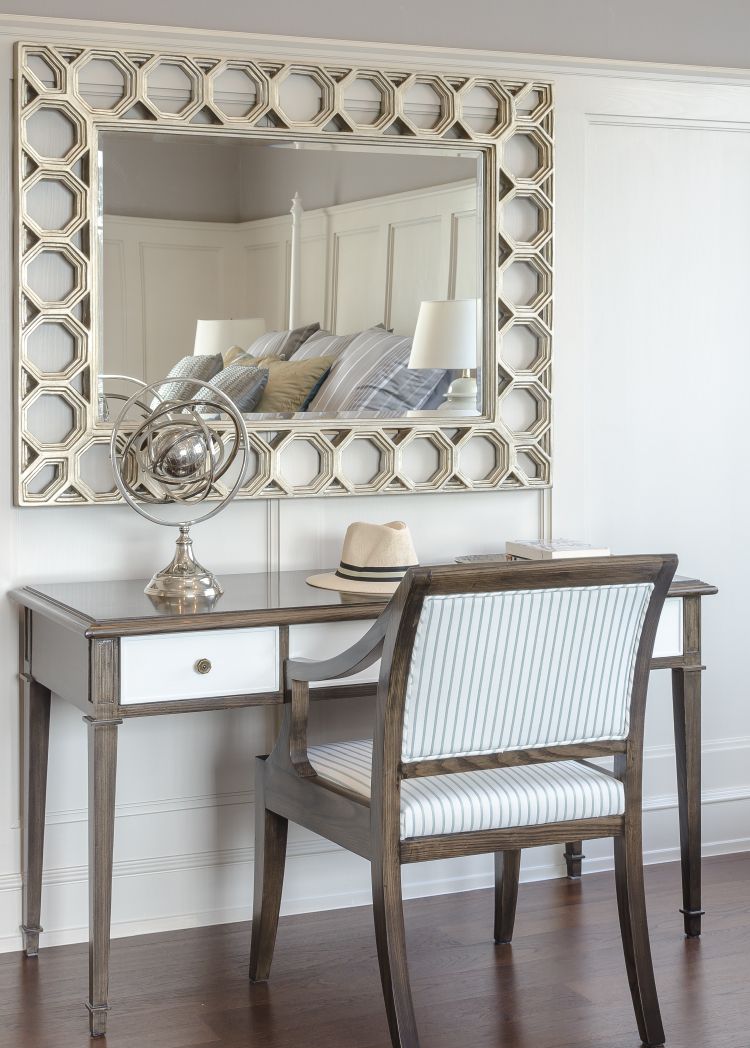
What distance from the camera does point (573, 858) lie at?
3350 mm

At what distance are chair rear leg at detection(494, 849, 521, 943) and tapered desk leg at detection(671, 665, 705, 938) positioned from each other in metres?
0.41

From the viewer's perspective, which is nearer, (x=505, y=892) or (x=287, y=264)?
(x=505, y=892)

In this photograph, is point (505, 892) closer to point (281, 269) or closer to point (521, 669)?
point (521, 669)

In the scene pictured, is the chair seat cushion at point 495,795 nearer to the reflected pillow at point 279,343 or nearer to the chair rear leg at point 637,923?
the chair rear leg at point 637,923

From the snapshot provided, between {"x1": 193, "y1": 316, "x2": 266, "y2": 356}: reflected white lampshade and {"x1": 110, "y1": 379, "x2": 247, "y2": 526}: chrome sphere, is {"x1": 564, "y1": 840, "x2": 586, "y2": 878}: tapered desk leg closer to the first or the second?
{"x1": 110, "y1": 379, "x2": 247, "y2": 526}: chrome sphere

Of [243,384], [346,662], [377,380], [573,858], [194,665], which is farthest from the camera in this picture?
[573,858]

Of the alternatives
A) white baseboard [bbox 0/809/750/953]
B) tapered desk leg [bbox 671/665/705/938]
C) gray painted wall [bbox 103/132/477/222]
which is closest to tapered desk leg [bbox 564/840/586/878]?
white baseboard [bbox 0/809/750/953]

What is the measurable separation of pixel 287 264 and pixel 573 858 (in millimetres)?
1625

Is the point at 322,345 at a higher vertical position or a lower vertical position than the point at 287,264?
lower

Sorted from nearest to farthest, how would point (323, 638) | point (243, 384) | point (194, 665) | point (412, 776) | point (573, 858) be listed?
point (412, 776) → point (194, 665) → point (323, 638) → point (243, 384) → point (573, 858)

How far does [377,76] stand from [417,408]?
30.4 inches

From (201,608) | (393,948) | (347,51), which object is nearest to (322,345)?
(347,51)

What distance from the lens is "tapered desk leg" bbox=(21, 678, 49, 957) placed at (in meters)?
2.83

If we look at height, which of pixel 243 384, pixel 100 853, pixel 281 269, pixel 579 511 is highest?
pixel 281 269
